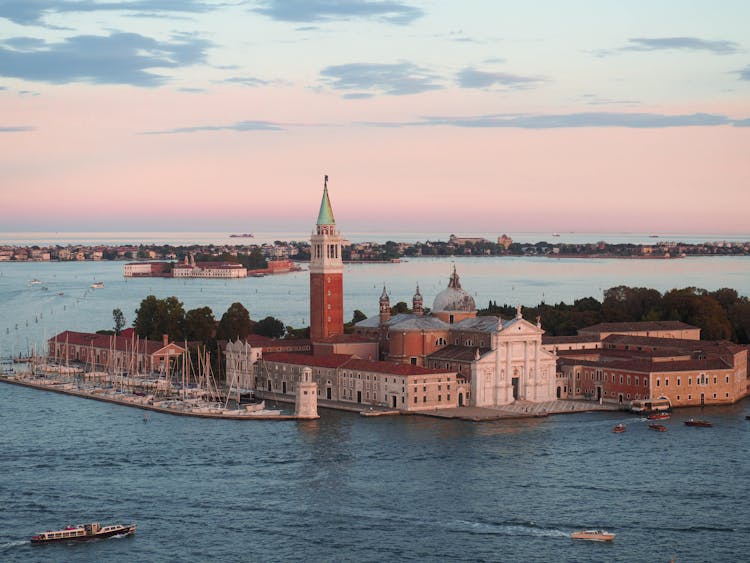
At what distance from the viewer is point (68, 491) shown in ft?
102

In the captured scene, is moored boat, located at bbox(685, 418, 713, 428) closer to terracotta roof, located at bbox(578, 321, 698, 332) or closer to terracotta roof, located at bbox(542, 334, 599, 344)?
terracotta roof, located at bbox(542, 334, 599, 344)

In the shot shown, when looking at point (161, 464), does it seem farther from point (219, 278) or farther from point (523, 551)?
point (219, 278)

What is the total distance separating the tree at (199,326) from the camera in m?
61.2

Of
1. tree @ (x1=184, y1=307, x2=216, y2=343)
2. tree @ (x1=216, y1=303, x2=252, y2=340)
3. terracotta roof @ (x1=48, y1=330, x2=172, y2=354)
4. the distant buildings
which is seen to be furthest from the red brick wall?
tree @ (x1=184, y1=307, x2=216, y2=343)

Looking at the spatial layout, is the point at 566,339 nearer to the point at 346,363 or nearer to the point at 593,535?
the point at 346,363

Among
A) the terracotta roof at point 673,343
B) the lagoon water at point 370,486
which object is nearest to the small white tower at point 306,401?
the lagoon water at point 370,486

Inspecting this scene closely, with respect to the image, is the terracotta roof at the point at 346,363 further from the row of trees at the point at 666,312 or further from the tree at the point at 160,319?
the row of trees at the point at 666,312

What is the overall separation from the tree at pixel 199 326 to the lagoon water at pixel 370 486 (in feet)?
44.0

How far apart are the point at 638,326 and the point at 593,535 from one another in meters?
29.2

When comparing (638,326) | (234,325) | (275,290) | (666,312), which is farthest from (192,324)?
(275,290)

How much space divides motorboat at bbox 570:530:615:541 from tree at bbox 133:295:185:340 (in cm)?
3847

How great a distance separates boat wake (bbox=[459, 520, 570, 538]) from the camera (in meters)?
27.4

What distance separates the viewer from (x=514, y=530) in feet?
90.8

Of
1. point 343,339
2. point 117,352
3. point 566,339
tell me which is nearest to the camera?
point 343,339
